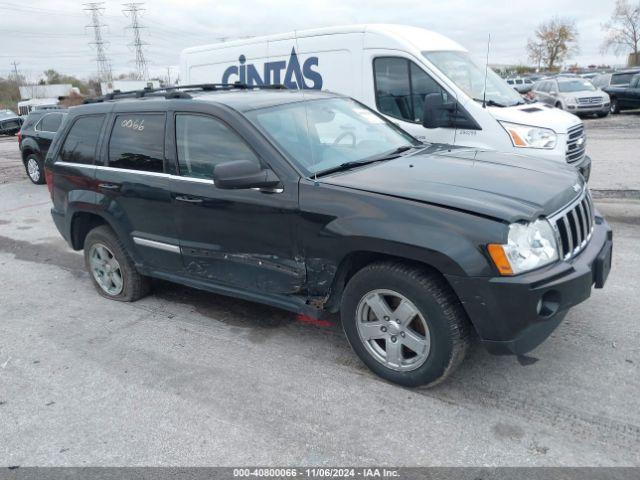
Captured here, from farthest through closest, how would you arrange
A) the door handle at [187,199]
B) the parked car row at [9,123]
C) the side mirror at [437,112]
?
1. the parked car row at [9,123]
2. the side mirror at [437,112]
3. the door handle at [187,199]

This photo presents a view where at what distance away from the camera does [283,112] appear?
409 centimetres

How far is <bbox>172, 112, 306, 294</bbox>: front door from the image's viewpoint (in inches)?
144

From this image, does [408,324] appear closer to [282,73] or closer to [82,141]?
[82,141]

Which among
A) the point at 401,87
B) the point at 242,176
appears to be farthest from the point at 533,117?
the point at 242,176

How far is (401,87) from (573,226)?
4597 millimetres

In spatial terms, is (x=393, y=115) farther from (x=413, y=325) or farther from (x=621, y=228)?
(x=413, y=325)

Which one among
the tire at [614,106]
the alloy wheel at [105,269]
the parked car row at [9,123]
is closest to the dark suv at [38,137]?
the alloy wheel at [105,269]

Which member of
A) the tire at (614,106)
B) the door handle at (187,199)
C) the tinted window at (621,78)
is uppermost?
the tinted window at (621,78)

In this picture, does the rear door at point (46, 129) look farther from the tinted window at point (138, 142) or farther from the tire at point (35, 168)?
the tinted window at point (138, 142)

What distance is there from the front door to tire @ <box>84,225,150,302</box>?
90cm

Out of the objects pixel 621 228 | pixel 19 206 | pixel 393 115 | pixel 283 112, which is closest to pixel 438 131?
pixel 393 115

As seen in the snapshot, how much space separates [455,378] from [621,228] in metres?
4.07

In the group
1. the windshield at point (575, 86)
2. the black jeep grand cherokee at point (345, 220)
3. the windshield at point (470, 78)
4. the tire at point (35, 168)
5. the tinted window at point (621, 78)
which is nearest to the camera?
the black jeep grand cherokee at point (345, 220)

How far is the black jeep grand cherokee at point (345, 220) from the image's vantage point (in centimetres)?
297
